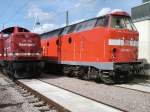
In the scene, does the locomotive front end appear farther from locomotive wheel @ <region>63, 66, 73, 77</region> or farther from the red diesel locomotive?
locomotive wheel @ <region>63, 66, 73, 77</region>

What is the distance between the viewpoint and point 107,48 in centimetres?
1495

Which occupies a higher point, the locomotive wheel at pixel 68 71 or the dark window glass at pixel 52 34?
the dark window glass at pixel 52 34

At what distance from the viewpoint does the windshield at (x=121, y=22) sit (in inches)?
603

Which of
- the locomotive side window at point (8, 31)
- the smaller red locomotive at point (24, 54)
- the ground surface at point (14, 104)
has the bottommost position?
the ground surface at point (14, 104)

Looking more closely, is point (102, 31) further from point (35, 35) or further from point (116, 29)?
point (35, 35)

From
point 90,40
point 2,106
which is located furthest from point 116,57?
point 2,106

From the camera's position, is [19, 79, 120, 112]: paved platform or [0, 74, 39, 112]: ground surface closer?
[19, 79, 120, 112]: paved platform

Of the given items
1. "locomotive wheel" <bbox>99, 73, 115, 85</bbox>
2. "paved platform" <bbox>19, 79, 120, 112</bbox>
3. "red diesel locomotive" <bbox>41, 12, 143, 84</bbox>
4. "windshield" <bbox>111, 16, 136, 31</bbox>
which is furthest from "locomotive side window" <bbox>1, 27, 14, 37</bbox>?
"paved platform" <bbox>19, 79, 120, 112</bbox>

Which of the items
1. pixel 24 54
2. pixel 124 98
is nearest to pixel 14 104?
pixel 124 98

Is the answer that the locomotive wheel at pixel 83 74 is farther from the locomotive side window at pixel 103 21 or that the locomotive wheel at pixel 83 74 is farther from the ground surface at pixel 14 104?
the ground surface at pixel 14 104

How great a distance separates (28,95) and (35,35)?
27.6ft

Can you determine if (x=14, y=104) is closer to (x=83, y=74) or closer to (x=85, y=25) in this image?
(x=83, y=74)

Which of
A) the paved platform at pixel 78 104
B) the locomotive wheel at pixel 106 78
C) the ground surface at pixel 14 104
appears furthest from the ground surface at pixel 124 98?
the ground surface at pixel 14 104

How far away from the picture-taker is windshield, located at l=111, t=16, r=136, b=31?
50.2ft
